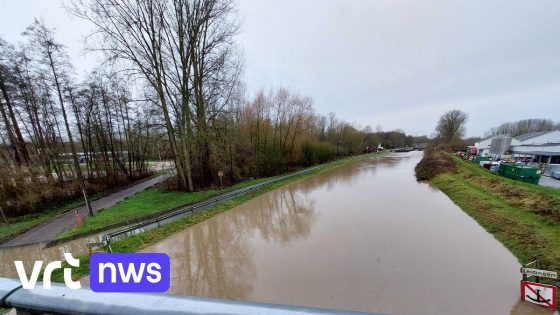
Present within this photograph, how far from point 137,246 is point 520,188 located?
18.8 meters

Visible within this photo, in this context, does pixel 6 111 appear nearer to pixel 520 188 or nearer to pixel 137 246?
pixel 137 246

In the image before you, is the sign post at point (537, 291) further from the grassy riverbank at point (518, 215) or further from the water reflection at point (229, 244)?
the water reflection at point (229, 244)

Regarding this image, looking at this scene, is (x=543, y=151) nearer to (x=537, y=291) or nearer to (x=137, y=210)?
(x=537, y=291)

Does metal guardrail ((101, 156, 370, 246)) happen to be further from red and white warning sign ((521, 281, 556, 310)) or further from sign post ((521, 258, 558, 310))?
red and white warning sign ((521, 281, 556, 310))

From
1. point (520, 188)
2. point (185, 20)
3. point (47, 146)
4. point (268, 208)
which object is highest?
point (185, 20)

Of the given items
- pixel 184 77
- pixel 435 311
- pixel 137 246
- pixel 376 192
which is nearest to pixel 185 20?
pixel 184 77

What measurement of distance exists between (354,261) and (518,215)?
26.9 ft

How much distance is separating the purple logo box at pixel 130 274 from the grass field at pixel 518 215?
9.59 metres

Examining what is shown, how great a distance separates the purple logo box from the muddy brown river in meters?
5.38

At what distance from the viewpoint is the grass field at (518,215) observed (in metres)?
7.36

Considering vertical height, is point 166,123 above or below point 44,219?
above

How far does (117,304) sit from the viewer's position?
0.83 metres

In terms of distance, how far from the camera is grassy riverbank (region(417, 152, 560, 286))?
7.36 metres

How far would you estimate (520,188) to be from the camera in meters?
13.2
